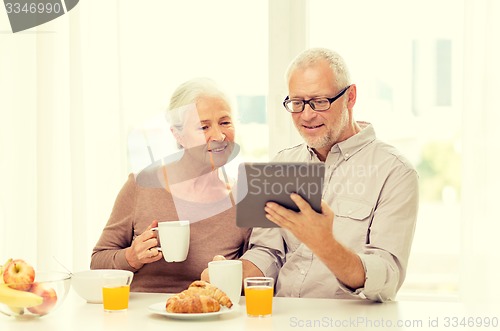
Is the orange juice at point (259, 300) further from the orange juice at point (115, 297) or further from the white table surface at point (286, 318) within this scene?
the orange juice at point (115, 297)

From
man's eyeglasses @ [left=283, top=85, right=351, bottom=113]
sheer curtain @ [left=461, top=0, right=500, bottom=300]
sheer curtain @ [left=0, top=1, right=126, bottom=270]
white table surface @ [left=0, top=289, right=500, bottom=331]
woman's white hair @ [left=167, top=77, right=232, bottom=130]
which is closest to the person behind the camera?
white table surface @ [left=0, top=289, right=500, bottom=331]

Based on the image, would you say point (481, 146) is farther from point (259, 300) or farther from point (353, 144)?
point (259, 300)

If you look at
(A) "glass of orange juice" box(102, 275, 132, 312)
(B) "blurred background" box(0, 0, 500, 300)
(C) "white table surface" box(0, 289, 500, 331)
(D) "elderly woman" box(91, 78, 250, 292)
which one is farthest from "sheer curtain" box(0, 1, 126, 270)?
(A) "glass of orange juice" box(102, 275, 132, 312)

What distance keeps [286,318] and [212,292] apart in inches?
7.7

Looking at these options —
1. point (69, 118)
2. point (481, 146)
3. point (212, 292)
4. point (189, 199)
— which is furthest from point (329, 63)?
point (69, 118)

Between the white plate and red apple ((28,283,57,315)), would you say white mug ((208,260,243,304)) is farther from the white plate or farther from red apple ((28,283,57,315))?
red apple ((28,283,57,315))

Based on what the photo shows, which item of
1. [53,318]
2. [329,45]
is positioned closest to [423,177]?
[329,45]

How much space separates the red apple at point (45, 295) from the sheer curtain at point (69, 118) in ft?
4.79

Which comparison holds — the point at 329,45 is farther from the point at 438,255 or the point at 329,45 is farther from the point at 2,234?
the point at 2,234

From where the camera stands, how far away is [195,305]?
1.78 m

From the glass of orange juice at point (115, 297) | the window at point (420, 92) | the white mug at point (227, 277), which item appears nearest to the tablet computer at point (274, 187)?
the white mug at point (227, 277)

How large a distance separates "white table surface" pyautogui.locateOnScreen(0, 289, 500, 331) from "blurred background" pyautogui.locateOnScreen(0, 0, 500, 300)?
117 centimetres

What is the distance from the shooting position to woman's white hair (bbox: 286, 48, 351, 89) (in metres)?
2.43

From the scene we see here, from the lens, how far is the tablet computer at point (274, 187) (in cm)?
179
